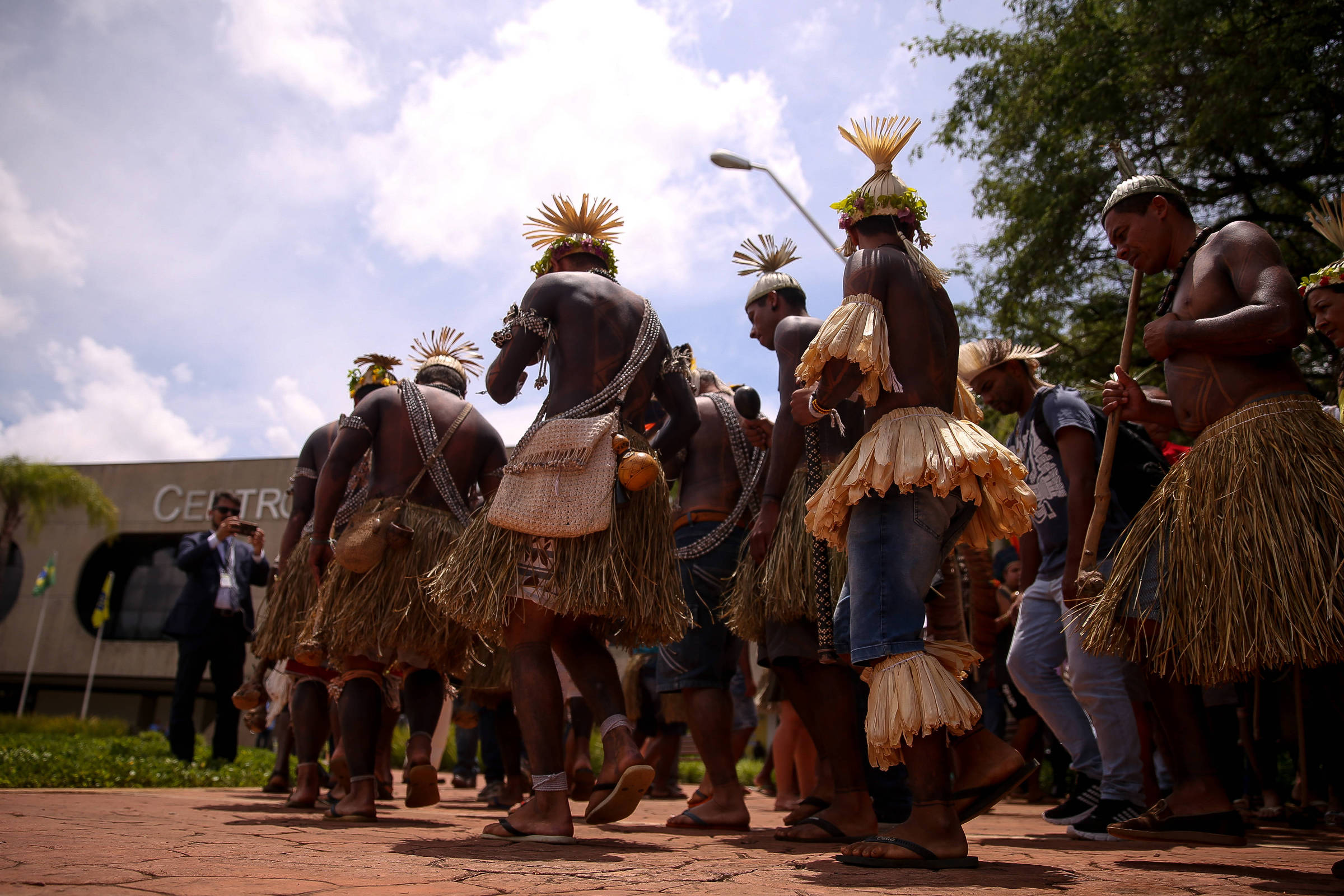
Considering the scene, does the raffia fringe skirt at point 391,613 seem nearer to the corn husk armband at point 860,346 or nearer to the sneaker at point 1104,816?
the corn husk armband at point 860,346

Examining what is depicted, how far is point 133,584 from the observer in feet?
102

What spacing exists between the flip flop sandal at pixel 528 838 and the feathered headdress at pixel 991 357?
2833mm

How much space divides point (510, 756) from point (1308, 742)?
15.3ft

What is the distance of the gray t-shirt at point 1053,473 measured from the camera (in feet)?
13.9

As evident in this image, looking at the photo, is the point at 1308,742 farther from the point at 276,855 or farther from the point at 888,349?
the point at 276,855

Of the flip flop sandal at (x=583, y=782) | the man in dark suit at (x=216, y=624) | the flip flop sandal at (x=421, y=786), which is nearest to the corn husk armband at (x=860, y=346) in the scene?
the flip flop sandal at (x=421, y=786)

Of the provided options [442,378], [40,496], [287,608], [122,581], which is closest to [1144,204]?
[442,378]

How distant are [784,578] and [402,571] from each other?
1669 millimetres

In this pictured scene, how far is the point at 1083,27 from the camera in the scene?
11.6 meters

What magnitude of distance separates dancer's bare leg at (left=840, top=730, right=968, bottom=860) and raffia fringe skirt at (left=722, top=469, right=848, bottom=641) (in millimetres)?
905

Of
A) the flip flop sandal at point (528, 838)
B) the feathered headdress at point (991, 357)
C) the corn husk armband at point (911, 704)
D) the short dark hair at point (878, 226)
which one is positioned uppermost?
the feathered headdress at point (991, 357)

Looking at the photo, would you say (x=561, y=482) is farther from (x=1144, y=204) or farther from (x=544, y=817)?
(x=1144, y=204)

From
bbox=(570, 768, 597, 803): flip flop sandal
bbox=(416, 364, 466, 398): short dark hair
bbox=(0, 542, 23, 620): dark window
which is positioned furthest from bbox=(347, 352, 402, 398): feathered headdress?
bbox=(0, 542, 23, 620): dark window

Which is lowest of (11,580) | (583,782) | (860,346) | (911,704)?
(583,782)
